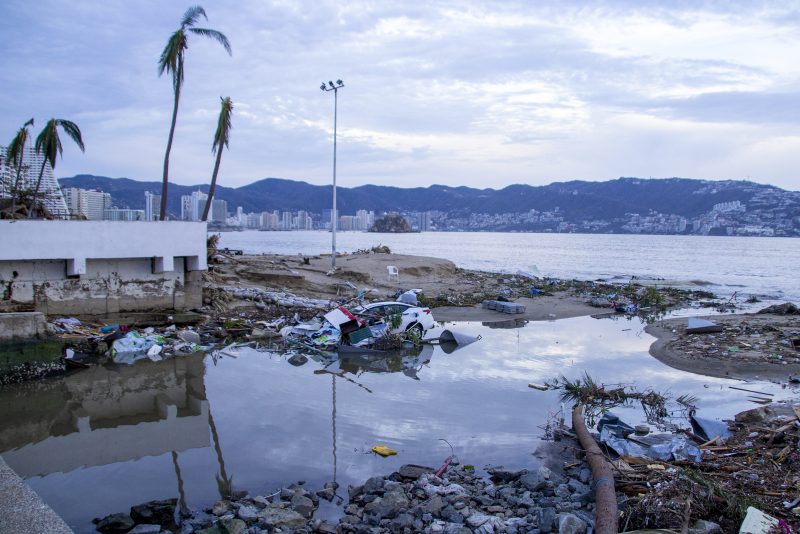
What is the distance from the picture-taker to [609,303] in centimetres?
2872

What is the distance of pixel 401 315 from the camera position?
18.6 m

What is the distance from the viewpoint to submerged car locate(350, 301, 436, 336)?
1858 centimetres

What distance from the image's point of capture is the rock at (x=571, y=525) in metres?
6.50

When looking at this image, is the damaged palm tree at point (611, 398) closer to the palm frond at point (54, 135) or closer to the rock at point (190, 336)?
the rock at point (190, 336)

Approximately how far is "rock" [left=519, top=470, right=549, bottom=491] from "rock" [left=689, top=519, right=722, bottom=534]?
205 centimetres

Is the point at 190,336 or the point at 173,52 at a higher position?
the point at 173,52

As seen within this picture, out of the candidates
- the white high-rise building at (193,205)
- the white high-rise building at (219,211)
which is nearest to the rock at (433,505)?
the white high-rise building at (193,205)

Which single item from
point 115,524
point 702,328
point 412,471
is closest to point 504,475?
point 412,471

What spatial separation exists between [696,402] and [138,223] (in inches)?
642

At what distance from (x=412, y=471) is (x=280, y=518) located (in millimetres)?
2163

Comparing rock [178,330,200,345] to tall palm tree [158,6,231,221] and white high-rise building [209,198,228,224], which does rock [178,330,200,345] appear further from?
white high-rise building [209,198,228,224]

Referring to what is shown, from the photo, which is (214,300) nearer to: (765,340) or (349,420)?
(349,420)

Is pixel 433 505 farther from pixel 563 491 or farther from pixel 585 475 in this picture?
pixel 585 475

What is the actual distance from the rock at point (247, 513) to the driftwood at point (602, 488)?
3978 millimetres
